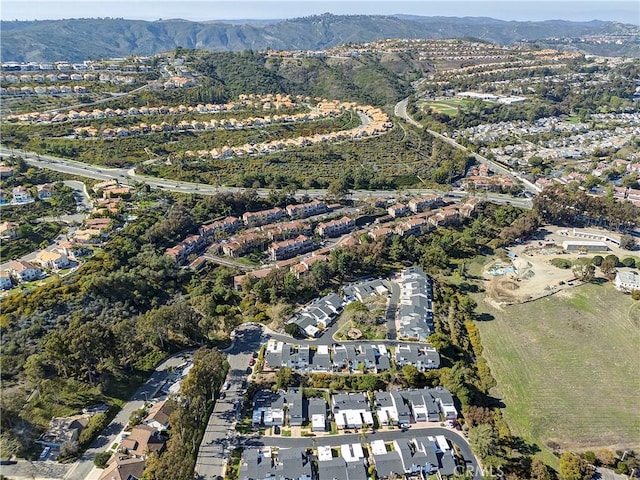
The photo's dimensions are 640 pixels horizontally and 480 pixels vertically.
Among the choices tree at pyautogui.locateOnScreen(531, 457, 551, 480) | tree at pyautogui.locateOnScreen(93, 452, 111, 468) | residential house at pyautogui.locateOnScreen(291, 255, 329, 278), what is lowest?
tree at pyautogui.locateOnScreen(531, 457, 551, 480)

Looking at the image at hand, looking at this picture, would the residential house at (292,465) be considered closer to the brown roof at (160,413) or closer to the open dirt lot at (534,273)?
the brown roof at (160,413)

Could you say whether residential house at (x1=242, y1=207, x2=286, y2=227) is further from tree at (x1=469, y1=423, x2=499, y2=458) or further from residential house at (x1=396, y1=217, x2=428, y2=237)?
tree at (x1=469, y1=423, x2=499, y2=458)

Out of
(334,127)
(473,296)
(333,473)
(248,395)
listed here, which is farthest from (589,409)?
(334,127)

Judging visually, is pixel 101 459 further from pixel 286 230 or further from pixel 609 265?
pixel 609 265

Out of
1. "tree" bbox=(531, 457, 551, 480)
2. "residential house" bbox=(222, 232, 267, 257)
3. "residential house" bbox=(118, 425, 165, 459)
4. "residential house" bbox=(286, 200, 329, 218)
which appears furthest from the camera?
"residential house" bbox=(286, 200, 329, 218)

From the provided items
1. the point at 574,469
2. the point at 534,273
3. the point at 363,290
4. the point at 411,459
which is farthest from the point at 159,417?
the point at 534,273

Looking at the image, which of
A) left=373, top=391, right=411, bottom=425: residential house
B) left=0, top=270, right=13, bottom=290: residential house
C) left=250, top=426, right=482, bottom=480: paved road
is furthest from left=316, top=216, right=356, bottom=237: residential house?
left=0, top=270, right=13, bottom=290: residential house

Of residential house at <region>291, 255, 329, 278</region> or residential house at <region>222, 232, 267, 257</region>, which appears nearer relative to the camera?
residential house at <region>291, 255, 329, 278</region>
